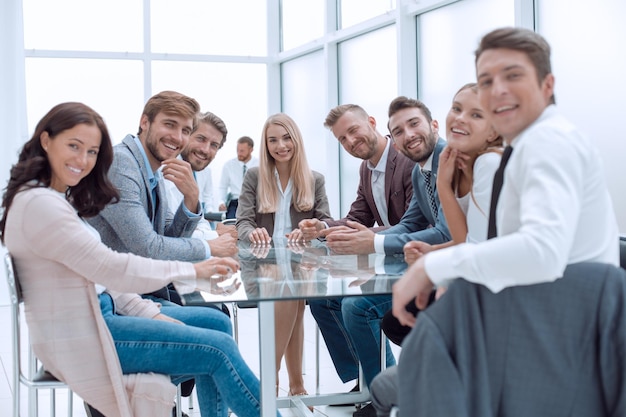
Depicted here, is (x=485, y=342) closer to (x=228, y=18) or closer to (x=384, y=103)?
(x=384, y=103)

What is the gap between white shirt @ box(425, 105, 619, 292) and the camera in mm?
1305

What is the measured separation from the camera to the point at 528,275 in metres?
1.31

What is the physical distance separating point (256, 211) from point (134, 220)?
4.34 feet

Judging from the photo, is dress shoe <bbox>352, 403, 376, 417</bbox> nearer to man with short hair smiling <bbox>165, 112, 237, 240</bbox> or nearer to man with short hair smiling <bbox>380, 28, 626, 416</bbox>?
man with short hair smiling <bbox>165, 112, 237, 240</bbox>

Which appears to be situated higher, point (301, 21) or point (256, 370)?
point (301, 21)

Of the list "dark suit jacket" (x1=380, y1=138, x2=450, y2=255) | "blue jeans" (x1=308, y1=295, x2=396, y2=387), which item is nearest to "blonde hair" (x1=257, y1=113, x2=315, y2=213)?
"blue jeans" (x1=308, y1=295, x2=396, y2=387)

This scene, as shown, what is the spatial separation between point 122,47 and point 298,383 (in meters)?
6.59

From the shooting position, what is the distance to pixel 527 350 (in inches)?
53.3

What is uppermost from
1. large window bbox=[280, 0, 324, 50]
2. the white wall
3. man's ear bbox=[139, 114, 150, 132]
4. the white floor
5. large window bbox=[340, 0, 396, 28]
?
large window bbox=[280, 0, 324, 50]

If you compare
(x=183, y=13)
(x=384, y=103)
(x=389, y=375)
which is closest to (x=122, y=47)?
(x=183, y=13)

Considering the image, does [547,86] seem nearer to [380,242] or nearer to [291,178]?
[380,242]

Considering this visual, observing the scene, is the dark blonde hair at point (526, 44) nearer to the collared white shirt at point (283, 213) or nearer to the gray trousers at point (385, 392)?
the gray trousers at point (385, 392)

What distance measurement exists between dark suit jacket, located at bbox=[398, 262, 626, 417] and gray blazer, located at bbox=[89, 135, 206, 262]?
62.2 inches

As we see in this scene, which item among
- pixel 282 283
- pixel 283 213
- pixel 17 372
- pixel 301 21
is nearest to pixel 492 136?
pixel 282 283
